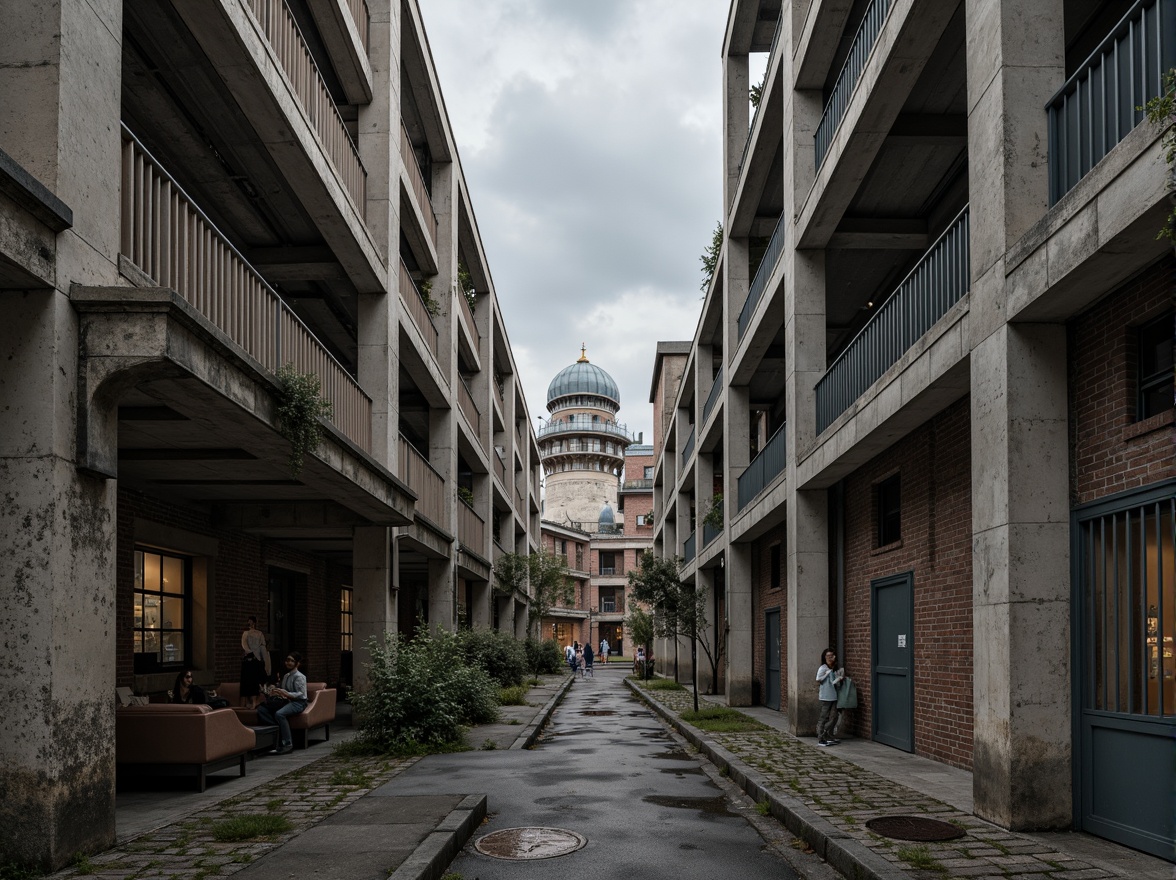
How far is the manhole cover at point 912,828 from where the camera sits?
25.1 ft

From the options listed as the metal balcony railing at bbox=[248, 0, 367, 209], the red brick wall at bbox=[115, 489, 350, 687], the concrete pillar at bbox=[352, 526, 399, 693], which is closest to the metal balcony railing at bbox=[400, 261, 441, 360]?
the metal balcony railing at bbox=[248, 0, 367, 209]

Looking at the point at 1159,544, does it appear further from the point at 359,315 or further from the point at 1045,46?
the point at 359,315

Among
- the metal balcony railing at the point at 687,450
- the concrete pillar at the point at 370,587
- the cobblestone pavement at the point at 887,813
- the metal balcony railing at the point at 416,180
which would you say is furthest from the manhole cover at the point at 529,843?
the metal balcony railing at the point at 687,450

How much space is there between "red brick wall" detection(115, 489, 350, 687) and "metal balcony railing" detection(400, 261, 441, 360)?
5169 mm

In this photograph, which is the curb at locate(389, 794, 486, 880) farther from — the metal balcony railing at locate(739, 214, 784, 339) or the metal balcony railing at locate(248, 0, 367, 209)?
the metal balcony railing at locate(739, 214, 784, 339)

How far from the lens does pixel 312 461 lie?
10.9 meters

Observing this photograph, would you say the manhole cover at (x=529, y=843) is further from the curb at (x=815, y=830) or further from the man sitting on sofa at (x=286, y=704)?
the man sitting on sofa at (x=286, y=704)

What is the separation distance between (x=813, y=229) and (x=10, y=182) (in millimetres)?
12259

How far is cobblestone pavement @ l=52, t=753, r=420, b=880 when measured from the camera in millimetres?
6641

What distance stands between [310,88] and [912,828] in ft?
37.6

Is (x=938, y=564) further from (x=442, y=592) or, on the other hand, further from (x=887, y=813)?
(x=442, y=592)

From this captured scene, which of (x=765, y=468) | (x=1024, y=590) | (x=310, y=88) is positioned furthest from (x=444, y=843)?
(x=765, y=468)

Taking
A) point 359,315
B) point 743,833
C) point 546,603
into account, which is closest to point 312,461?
point 743,833

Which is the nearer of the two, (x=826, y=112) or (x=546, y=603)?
(x=826, y=112)
